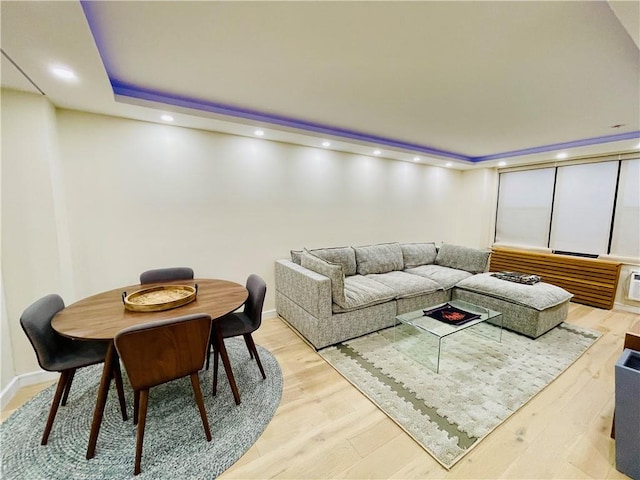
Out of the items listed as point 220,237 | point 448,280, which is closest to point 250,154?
point 220,237

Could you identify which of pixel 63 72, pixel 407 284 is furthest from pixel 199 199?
pixel 407 284

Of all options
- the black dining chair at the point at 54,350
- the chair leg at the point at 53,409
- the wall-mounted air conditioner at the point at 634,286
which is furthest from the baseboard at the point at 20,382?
the wall-mounted air conditioner at the point at 634,286

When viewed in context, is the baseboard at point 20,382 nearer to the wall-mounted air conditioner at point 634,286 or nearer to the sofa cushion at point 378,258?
the sofa cushion at point 378,258

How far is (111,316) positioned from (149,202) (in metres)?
1.43

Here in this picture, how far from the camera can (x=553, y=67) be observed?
188cm

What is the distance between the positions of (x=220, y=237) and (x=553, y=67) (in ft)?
10.7

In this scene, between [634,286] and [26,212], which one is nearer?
[26,212]

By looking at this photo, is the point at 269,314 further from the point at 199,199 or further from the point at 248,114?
the point at 248,114

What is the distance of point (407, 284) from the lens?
11.0 ft

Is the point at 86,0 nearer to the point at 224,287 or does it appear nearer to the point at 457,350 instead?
the point at 224,287

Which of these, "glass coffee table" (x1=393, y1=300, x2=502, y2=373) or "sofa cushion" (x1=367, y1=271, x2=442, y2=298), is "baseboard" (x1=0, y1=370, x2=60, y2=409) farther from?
"sofa cushion" (x1=367, y1=271, x2=442, y2=298)

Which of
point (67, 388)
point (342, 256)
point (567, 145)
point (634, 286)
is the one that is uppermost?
point (567, 145)

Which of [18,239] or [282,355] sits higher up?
[18,239]

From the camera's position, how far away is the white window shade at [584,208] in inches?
160
